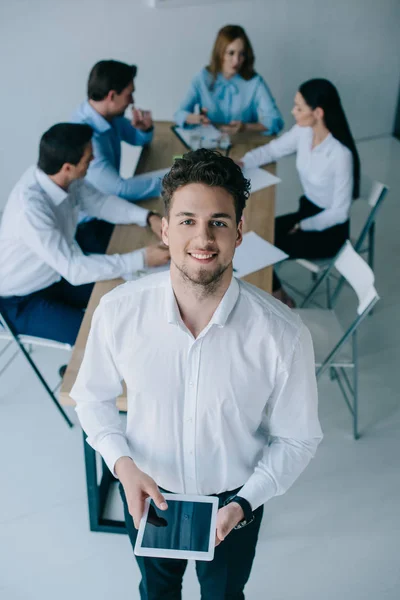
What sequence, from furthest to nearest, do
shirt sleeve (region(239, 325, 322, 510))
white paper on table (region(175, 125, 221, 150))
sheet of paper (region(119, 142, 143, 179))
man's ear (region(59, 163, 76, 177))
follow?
sheet of paper (region(119, 142, 143, 179)), white paper on table (region(175, 125, 221, 150)), man's ear (region(59, 163, 76, 177)), shirt sleeve (region(239, 325, 322, 510))

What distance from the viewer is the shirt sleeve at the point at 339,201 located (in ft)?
9.42

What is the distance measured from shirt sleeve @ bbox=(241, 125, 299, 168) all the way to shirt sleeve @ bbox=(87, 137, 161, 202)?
589mm

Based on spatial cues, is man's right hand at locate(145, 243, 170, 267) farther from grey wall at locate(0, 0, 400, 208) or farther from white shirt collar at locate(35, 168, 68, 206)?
grey wall at locate(0, 0, 400, 208)

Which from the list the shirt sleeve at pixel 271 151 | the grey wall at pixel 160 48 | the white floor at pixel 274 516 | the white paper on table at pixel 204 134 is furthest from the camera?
the grey wall at pixel 160 48

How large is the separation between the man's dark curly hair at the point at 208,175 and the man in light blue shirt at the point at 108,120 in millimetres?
1528

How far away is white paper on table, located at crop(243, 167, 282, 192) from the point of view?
296 centimetres

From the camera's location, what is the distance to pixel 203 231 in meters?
1.23

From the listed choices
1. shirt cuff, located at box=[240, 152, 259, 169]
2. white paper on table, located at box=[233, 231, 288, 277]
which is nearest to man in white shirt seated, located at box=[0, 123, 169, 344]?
white paper on table, located at box=[233, 231, 288, 277]

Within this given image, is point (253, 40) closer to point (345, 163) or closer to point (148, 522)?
point (345, 163)

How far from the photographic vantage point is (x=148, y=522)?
1.38m

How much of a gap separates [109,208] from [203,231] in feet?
4.94

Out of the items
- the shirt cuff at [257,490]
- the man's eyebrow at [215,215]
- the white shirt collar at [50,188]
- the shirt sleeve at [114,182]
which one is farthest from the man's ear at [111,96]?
the shirt cuff at [257,490]

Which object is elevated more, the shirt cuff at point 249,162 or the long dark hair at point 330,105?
the long dark hair at point 330,105

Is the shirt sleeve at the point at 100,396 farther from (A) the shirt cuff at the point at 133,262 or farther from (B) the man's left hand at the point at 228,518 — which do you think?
(A) the shirt cuff at the point at 133,262
